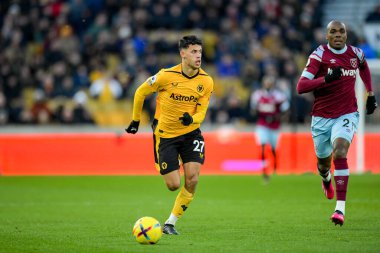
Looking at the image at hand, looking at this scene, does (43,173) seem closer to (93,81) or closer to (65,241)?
(93,81)

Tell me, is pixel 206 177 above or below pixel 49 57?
below

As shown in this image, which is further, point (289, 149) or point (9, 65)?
point (9, 65)

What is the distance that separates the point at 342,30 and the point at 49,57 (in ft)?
52.1

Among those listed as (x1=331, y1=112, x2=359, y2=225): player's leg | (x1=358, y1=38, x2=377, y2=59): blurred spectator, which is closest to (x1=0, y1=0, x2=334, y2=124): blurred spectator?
(x1=358, y1=38, x2=377, y2=59): blurred spectator

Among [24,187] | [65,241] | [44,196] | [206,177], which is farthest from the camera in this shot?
[206,177]

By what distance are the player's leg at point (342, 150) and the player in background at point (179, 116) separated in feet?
5.72

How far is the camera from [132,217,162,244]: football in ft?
32.8

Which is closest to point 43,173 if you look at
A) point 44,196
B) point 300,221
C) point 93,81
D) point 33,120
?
point 33,120

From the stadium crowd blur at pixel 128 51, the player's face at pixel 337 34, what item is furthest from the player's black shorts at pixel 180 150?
the stadium crowd blur at pixel 128 51

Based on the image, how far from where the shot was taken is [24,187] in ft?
64.5

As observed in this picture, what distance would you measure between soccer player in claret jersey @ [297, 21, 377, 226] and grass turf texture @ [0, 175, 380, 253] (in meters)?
0.93

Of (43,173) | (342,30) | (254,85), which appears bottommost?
(43,173)

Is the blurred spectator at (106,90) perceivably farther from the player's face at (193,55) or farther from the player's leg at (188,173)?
the player's face at (193,55)

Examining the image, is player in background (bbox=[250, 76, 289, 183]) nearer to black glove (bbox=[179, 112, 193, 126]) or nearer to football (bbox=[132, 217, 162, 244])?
black glove (bbox=[179, 112, 193, 126])
